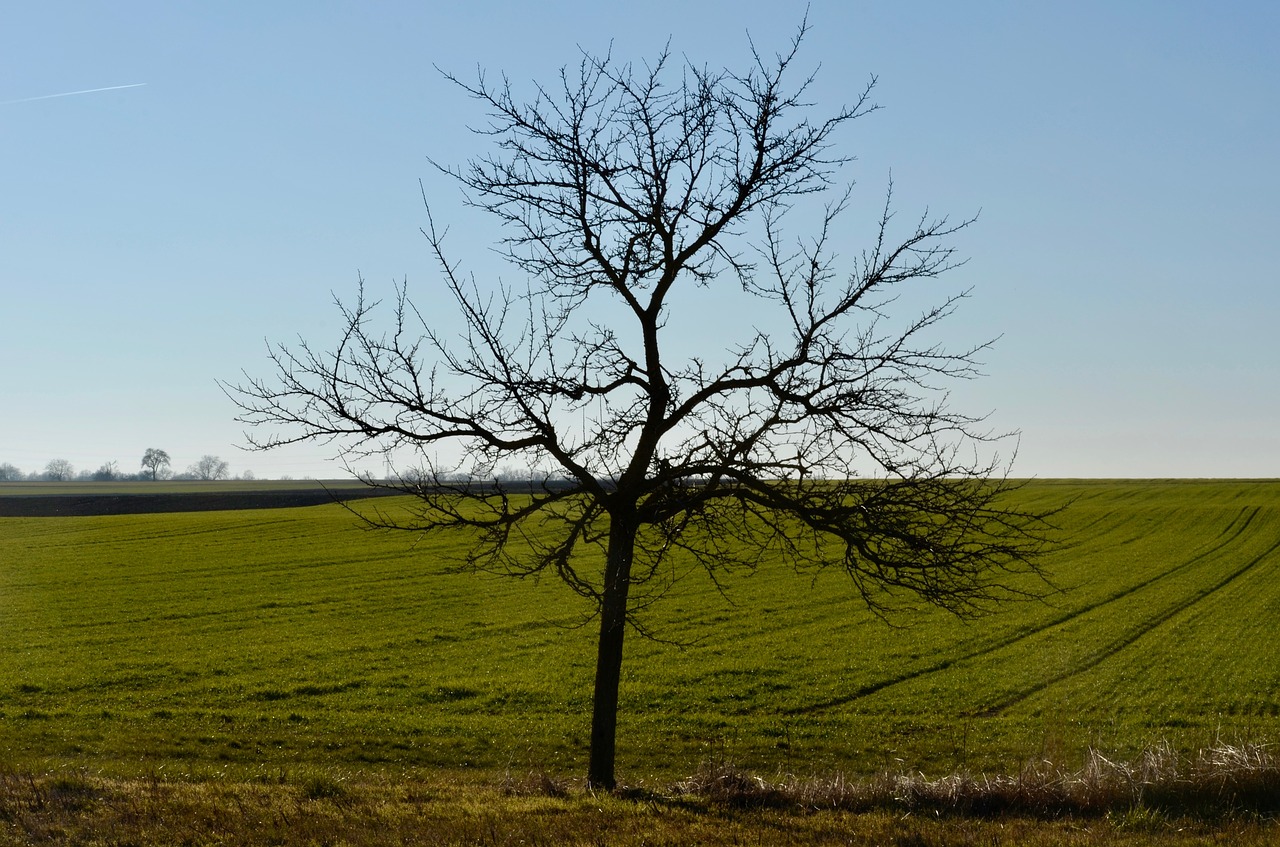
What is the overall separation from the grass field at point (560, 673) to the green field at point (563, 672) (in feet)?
0.35

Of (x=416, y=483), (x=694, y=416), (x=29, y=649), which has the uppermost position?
(x=694, y=416)

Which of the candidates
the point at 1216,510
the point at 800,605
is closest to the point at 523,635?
the point at 800,605

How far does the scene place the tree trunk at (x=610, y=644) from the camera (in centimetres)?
1087

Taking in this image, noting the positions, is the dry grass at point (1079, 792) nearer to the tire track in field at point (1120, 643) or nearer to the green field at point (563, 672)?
the green field at point (563, 672)

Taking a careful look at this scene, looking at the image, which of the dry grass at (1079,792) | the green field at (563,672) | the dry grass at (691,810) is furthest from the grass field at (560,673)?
the dry grass at (691,810)

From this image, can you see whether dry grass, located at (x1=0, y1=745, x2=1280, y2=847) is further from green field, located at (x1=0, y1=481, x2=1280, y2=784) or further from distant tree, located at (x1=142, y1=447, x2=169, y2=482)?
distant tree, located at (x1=142, y1=447, x2=169, y2=482)

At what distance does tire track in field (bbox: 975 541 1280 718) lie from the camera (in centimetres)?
2166

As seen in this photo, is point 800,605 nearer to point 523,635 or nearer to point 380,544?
point 523,635

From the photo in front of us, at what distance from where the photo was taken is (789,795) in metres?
10.5

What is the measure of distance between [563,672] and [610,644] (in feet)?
44.6

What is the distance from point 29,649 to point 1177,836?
27675 mm

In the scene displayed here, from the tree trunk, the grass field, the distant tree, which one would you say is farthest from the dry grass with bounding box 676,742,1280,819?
the distant tree

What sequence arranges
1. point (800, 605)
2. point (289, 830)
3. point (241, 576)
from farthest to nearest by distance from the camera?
point (241, 576), point (800, 605), point (289, 830)

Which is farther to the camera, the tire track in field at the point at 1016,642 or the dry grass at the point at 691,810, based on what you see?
the tire track in field at the point at 1016,642
